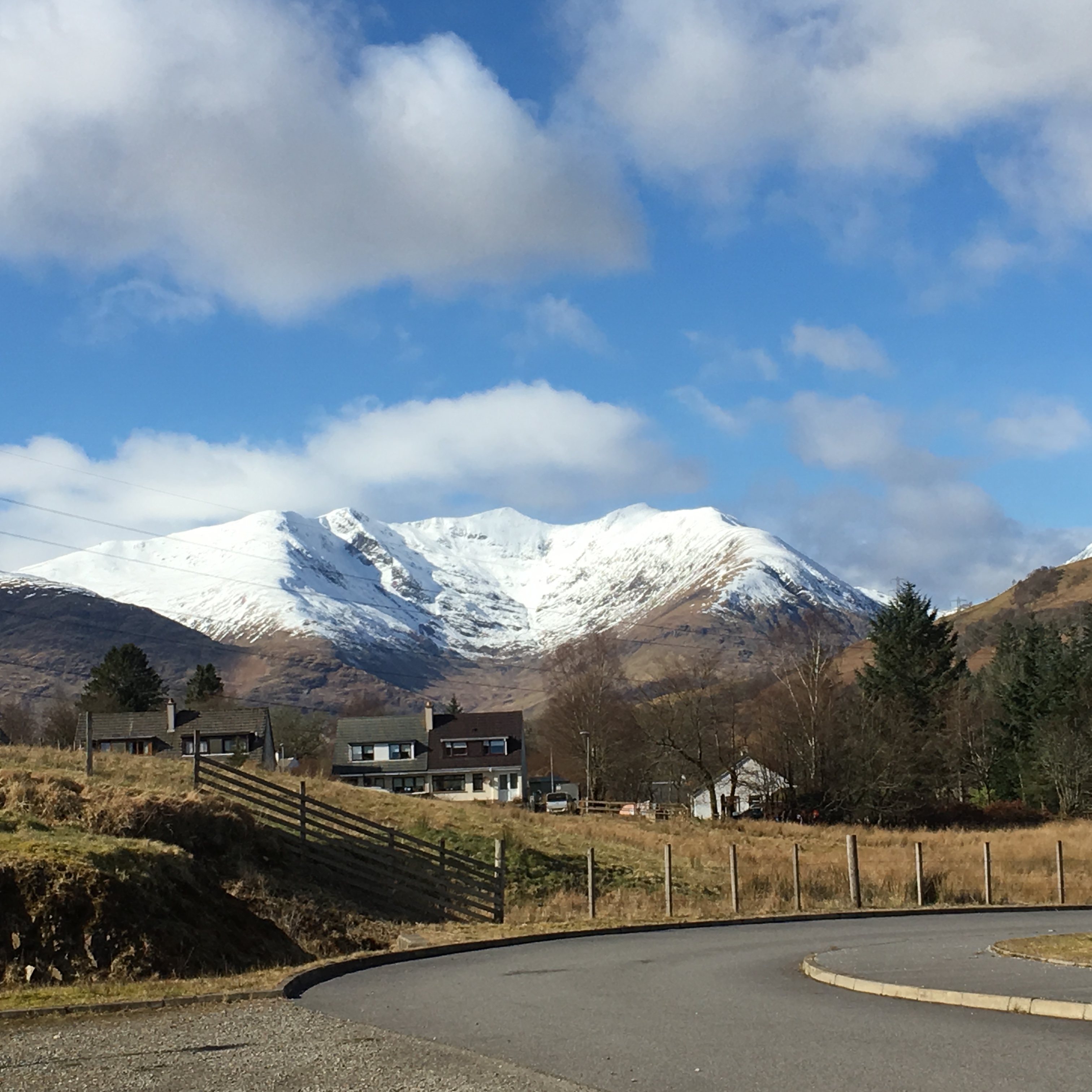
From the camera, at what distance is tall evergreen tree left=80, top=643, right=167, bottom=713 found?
107812 mm

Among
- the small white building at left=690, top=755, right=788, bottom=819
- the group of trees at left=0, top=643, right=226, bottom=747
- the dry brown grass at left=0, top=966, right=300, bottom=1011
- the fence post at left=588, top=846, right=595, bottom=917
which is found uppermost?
the group of trees at left=0, top=643, right=226, bottom=747

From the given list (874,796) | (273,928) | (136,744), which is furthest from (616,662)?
(273,928)

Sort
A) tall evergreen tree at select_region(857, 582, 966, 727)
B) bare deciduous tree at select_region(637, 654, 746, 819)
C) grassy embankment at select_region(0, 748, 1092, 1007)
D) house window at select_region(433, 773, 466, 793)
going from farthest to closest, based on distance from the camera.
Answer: house window at select_region(433, 773, 466, 793), tall evergreen tree at select_region(857, 582, 966, 727), bare deciduous tree at select_region(637, 654, 746, 819), grassy embankment at select_region(0, 748, 1092, 1007)

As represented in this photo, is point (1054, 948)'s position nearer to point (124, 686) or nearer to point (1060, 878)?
point (1060, 878)

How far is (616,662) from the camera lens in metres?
125

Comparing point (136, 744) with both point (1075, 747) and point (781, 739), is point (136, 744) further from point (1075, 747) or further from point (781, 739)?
point (1075, 747)

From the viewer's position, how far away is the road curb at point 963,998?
1182 cm

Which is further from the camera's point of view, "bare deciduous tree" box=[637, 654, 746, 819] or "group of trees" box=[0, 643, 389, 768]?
"group of trees" box=[0, 643, 389, 768]

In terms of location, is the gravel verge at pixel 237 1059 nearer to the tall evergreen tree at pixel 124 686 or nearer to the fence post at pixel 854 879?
the fence post at pixel 854 879

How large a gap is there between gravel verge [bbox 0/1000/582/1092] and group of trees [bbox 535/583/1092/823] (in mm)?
59909

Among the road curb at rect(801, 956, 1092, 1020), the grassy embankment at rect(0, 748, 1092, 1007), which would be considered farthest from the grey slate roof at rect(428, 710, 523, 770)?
the road curb at rect(801, 956, 1092, 1020)

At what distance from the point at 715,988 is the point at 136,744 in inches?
3717

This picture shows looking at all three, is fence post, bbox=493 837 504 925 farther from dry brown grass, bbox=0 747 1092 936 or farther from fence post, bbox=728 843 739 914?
fence post, bbox=728 843 739 914

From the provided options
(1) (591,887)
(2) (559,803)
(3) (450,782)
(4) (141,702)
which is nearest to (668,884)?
(1) (591,887)
